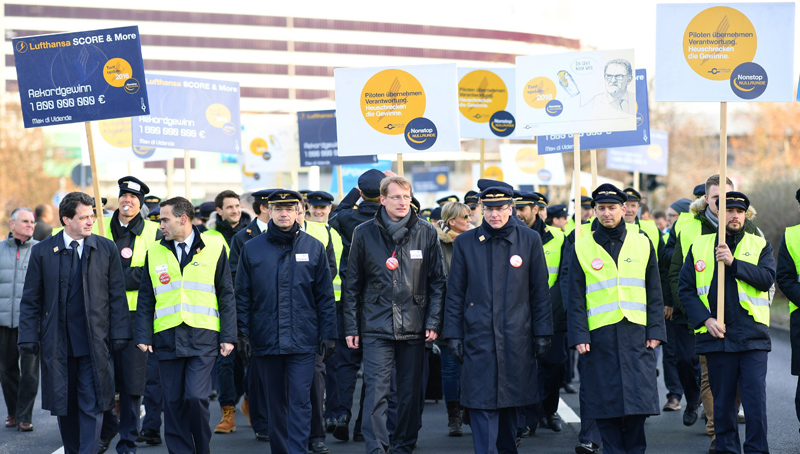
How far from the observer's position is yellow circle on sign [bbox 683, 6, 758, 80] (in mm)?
8141

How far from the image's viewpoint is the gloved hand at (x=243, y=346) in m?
7.74

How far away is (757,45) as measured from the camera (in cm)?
814

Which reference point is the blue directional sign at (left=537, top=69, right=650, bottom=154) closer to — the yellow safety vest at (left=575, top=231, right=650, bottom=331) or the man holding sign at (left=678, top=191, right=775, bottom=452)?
the man holding sign at (left=678, top=191, right=775, bottom=452)

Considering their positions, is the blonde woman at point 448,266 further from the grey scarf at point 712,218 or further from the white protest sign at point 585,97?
the grey scarf at point 712,218

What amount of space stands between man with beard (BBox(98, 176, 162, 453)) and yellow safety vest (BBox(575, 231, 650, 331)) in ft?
12.7

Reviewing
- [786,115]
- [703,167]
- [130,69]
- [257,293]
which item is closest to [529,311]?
[257,293]

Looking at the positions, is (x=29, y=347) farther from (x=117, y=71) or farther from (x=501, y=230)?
(x=501, y=230)

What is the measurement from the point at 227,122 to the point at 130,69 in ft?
10.5

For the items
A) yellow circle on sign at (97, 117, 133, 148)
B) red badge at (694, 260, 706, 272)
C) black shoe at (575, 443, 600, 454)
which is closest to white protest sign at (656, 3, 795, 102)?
red badge at (694, 260, 706, 272)

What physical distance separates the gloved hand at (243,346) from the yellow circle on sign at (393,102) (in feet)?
9.17

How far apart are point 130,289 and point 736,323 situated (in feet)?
17.6

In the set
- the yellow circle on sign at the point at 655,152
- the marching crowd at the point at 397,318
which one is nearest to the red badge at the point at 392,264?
the marching crowd at the point at 397,318

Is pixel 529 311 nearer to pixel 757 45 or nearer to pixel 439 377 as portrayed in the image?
pixel 757 45

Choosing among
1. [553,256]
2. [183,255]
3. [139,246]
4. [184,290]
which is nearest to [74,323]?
[184,290]
